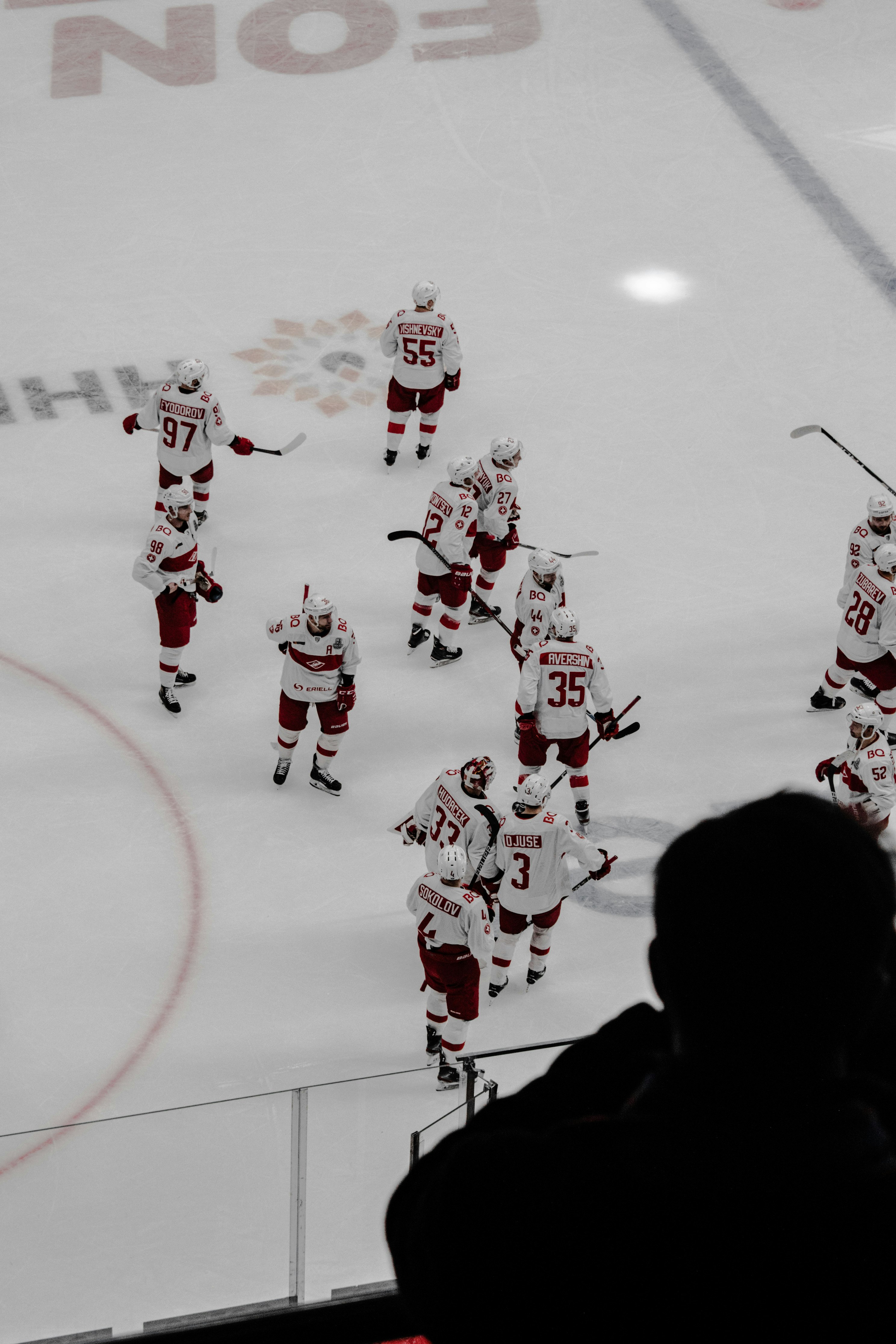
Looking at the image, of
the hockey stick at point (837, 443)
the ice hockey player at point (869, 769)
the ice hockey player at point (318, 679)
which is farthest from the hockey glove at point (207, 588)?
the hockey stick at point (837, 443)

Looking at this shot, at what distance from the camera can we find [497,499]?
271 inches

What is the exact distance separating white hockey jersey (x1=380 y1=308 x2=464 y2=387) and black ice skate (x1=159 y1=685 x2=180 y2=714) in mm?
2227

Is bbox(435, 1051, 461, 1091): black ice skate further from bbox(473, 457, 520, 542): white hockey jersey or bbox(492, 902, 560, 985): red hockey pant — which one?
bbox(473, 457, 520, 542): white hockey jersey

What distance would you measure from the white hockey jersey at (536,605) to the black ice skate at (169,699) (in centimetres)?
151

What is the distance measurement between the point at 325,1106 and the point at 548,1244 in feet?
8.35

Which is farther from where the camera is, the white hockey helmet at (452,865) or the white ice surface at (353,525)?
the white hockey helmet at (452,865)

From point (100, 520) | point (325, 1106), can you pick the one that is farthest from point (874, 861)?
point (100, 520)

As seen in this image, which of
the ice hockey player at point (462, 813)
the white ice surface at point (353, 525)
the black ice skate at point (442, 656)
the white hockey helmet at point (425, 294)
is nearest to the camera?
the white ice surface at point (353, 525)

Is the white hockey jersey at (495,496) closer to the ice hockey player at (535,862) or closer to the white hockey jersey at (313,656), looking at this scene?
the white hockey jersey at (313,656)

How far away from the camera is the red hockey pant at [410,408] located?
7.90 m

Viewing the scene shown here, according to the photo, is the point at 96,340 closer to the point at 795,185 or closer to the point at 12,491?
the point at 12,491

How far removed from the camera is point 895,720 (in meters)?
6.68

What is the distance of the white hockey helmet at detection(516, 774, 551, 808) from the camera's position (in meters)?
5.08

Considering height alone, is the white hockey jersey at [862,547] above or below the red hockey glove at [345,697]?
above
